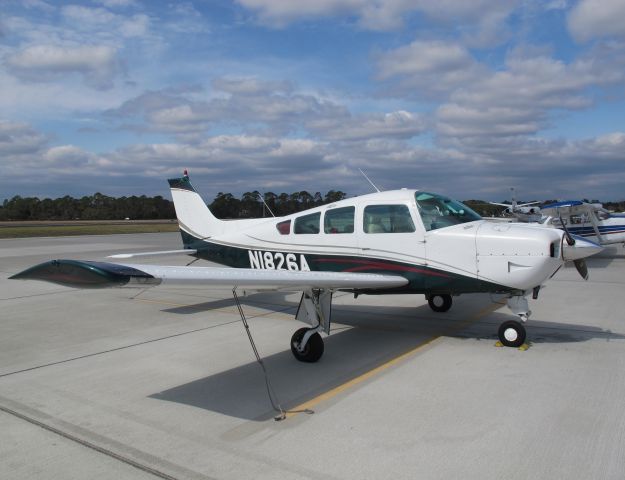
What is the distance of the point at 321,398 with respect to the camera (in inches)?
189

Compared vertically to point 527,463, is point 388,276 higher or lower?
higher

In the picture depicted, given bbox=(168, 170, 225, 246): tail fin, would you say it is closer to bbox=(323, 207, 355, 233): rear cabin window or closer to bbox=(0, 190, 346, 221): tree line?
bbox=(323, 207, 355, 233): rear cabin window

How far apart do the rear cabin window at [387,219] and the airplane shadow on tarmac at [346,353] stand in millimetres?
1609

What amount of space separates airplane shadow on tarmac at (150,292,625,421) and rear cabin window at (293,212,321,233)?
167 cm

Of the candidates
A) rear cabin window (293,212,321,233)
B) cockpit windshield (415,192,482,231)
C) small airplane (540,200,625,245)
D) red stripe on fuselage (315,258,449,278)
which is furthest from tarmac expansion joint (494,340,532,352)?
small airplane (540,200,625,245)

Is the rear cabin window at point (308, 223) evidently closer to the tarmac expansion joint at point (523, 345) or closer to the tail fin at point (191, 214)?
the tail fin at point (191, 214)

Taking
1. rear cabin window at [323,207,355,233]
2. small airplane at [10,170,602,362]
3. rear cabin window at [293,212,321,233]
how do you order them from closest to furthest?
1. small airplane at [10,170,602,362]
2. rear cabin window at [323,207,355,233]
3. rear cabin window at [293,212,321,233]

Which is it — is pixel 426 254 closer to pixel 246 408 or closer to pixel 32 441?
pixel 246 408

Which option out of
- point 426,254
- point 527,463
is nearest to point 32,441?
point 527,463

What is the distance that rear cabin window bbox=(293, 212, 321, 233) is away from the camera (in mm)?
7578

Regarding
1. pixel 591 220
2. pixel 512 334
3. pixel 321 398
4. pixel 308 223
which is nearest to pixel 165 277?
pixel 321 398

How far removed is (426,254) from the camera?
6496 mm

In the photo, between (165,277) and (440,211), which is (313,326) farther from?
(165,277)

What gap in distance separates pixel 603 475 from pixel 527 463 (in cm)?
47
